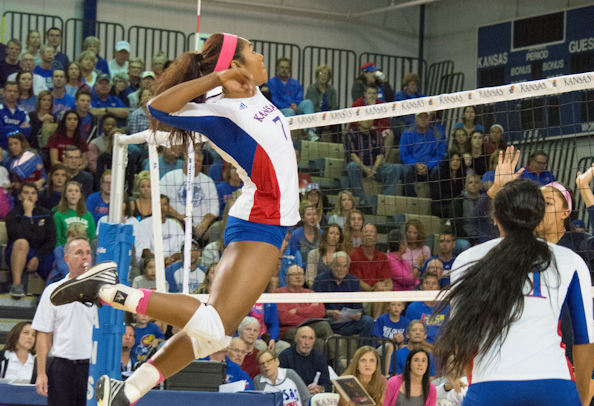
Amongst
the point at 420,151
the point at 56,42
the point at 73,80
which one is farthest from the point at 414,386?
the point at 56,42

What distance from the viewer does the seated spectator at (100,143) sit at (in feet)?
30.8

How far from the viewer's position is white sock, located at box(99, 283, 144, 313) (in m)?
3.11

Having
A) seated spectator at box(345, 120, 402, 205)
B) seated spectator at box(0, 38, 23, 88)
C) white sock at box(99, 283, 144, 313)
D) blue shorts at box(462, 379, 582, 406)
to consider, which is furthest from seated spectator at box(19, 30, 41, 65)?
blue shorts at box(462, 379, 582, 406)

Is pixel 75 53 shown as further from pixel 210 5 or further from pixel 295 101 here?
pixel 295 101

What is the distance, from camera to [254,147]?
3.46 metres

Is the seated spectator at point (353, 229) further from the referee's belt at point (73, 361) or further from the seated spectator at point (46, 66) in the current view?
the seated spectator at point (46, 66)

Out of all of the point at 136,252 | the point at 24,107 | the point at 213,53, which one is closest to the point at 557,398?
the point at 213,53

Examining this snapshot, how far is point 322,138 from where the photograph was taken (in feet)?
37.9

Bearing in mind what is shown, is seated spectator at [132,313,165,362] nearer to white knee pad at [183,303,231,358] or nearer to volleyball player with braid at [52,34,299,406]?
volleyball player with braid at [52,34,299,406]

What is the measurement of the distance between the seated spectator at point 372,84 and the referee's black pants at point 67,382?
24.4 feet

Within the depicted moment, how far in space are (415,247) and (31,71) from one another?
6041 millimetres

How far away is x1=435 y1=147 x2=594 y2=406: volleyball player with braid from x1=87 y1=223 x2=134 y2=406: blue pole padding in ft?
9.25

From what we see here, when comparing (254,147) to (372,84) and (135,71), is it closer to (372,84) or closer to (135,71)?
(135,71)

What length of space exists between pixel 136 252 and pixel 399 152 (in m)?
3.78
